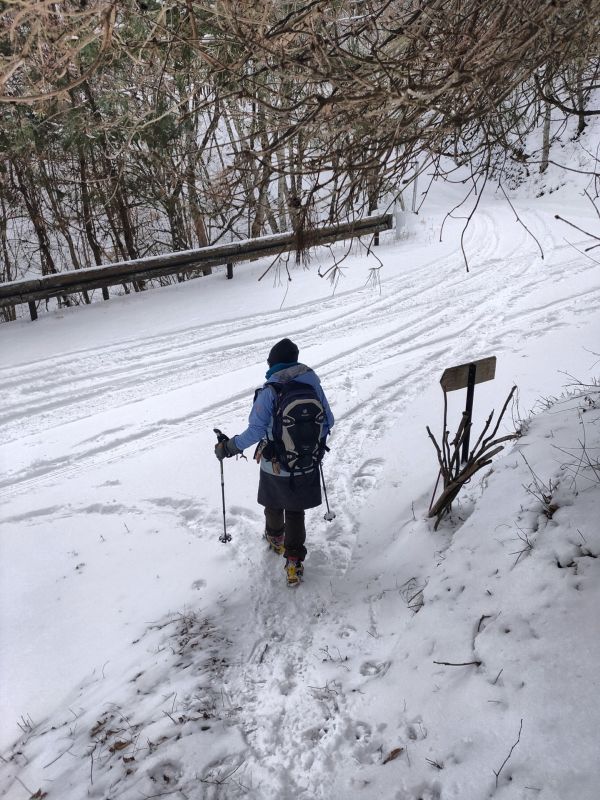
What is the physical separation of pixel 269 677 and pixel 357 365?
4817mm

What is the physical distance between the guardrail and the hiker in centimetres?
512

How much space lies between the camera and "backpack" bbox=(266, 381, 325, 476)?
3.71m

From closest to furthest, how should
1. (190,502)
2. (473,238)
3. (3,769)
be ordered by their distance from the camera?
(3,769) → (190,502) → (473,238)

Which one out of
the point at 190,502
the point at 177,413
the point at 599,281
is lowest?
the point at 190,502

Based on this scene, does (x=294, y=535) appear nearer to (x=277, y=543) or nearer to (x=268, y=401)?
(x=277, y=543)

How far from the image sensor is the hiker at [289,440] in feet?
12.2

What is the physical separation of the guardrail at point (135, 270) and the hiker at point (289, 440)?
5120 mm

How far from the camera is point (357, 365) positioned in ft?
24.3

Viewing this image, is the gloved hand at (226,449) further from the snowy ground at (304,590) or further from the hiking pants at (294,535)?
the snowy ground at (304,590)

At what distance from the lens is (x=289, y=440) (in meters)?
3.77

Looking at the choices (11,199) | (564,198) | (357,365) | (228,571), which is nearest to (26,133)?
(11,199)

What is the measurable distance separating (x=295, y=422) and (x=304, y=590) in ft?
4.60

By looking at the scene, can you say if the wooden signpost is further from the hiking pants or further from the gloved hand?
the gloved hand

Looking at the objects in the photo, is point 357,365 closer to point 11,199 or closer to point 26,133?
point 26,133
